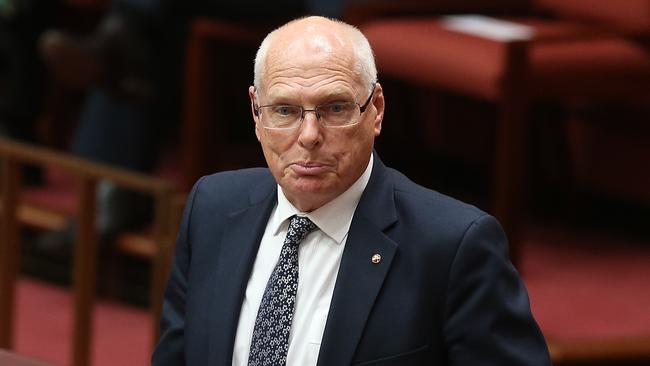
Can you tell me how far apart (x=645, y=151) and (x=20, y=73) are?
1524 mm

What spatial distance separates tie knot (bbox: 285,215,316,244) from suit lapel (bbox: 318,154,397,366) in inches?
1.8

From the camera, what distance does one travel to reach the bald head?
1615 mm

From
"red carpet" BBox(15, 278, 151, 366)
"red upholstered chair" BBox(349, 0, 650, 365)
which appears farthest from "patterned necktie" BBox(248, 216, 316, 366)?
"red carpet" BBox(15, 278, 151, 366)

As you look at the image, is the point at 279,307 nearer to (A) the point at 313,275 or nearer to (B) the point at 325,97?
(A) the point at 313,275

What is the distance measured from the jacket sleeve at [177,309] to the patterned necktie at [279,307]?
5.1 inches

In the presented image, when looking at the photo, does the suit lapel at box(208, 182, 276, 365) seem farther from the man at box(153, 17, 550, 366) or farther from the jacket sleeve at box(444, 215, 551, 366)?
the jacket sleeve at box(444, 215, 551, 366)

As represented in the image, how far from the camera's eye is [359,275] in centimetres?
166

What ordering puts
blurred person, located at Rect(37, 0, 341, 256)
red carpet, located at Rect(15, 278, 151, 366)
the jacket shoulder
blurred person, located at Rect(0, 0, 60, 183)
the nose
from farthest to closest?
blurred person, located at Rect(0, 0, 60, 183) → blurred person, located at Rect(37, 0, 341, 256) → red carpet, located at Rect(15, 278, 151, 366) → the jacket shoulder → the nose

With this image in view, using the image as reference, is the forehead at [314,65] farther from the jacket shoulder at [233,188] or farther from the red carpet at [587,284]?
the red carpet at [587,284]

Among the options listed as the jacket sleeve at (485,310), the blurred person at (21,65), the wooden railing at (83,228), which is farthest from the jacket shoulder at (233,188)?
the blurred person at (21,65)

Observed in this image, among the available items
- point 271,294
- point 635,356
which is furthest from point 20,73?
point 271,294

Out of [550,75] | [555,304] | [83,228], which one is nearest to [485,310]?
[555,304]

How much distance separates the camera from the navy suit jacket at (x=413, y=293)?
1.63 meters

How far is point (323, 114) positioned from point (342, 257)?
163mm
